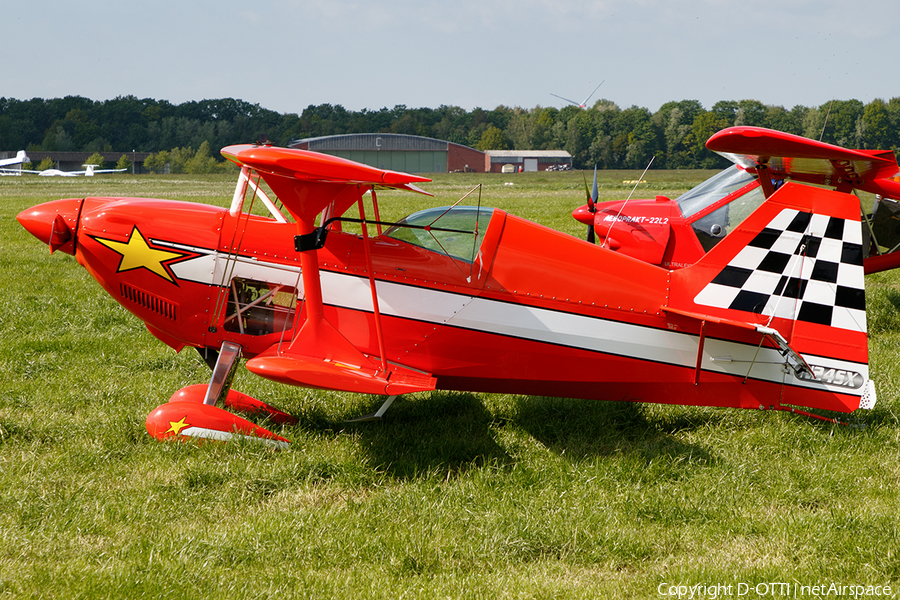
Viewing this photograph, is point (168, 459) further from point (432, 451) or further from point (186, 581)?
point (432, 451)

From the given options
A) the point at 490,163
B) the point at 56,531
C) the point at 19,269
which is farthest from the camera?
the point at 490,163

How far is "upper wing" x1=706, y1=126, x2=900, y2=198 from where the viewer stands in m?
4.55

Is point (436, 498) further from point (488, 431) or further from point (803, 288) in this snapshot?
point (803, 288)

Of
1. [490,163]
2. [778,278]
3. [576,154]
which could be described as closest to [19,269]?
[778,278]

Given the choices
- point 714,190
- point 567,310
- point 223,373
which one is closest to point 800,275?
point 567,310

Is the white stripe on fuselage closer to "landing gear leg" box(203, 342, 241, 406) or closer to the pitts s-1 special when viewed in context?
the pitts s-1 special

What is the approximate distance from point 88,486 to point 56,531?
547mm

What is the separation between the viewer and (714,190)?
26.6ft

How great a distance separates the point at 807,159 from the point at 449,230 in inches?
146

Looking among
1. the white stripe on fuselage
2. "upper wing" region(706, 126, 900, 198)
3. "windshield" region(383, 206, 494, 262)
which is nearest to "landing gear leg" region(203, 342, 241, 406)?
the white stripe on fuselage

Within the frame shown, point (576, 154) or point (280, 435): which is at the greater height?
point (576, 154)

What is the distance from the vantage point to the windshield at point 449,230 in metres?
5.03

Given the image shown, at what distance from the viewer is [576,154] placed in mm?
70500

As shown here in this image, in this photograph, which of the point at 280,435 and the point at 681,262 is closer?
the point at 280,435
